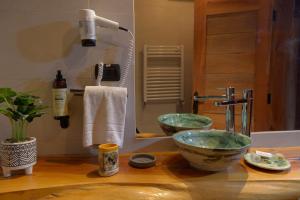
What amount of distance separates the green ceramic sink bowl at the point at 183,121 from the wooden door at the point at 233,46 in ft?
0.51

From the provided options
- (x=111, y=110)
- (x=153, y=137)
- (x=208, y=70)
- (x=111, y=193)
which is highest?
(x=208, y=70)

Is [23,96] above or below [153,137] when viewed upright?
above

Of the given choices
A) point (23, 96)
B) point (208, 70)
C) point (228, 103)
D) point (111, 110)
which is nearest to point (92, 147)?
point (111, 110)

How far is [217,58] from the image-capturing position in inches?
55.0

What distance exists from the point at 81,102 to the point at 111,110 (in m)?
0.17

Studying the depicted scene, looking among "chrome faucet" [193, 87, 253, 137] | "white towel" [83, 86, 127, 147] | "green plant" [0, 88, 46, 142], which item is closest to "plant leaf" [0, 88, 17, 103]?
"green plant" [0, 88, 46, 142]

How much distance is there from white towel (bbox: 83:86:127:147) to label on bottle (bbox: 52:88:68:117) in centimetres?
9

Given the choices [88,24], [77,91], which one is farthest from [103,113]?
[88,24]

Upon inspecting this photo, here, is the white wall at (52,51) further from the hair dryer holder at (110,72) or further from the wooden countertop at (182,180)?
the wooden countertop at (182,180)

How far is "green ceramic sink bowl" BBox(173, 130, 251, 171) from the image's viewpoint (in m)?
0.87

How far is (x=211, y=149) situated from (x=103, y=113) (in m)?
0.47

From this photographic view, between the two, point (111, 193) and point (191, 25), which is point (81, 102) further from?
point (191, 25)

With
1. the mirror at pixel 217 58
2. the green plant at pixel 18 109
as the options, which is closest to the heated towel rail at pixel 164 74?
the mirror at pixel 217 58

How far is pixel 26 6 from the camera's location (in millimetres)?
1026
